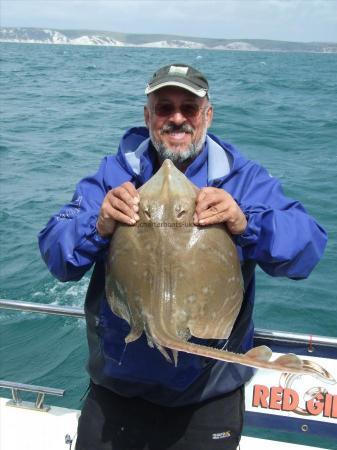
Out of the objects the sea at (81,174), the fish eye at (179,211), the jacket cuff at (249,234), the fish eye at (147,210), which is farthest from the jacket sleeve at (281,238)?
the sea at (81,174)

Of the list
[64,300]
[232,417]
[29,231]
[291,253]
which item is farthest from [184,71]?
[29,231]

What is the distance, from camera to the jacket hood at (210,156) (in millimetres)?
3066

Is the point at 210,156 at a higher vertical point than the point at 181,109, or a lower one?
lower

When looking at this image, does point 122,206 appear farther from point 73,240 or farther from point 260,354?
point 260,354

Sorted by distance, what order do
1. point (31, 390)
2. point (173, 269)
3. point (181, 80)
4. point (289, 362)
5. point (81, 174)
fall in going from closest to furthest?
point (289, 362) → point (173, 269) → point (181, 80) → point (31, 390) → point (81, 174)

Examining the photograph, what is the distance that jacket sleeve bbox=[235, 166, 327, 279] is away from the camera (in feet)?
8.93

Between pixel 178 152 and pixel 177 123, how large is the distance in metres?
0.16

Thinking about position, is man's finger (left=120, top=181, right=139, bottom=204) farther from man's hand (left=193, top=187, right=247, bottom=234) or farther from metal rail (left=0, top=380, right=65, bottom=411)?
metal rail (left=0, top=380, right=65, bottom=411)

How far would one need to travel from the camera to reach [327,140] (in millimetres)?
21156

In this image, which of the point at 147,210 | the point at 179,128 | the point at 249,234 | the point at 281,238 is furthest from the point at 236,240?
the point at 179,128

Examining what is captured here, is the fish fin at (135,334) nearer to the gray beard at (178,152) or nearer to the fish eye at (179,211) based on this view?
the fish eye at (179,211)

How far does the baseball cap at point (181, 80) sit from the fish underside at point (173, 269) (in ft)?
2.22

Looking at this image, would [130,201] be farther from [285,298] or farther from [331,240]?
[331,240]

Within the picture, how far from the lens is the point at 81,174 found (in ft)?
52.4
